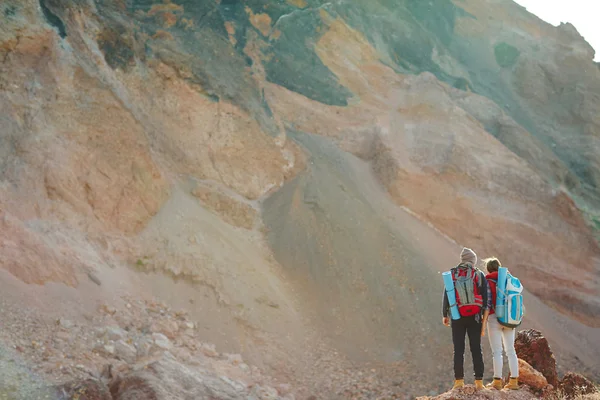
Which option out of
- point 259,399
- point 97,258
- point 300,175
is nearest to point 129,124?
point 97,258

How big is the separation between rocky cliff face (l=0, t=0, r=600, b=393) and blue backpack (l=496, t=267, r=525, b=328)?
234 inches

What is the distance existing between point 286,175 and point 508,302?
37.1 ft

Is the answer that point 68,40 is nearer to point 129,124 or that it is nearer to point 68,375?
point 129,124

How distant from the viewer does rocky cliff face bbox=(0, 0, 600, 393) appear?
11.8m

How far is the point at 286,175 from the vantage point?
17.0 m

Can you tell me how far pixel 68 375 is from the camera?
23.7 ft

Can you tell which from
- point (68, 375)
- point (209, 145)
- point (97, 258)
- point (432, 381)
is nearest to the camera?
point (68, 375)

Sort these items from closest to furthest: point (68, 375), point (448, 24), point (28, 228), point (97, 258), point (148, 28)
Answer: point (68, 375) → point (28, 228) → point (97, 258) → point (148, 28) → point (448, 24)

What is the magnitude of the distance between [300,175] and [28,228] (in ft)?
27.2

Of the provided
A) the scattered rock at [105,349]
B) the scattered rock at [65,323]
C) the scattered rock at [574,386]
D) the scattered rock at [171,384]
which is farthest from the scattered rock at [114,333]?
the scattered rock at [574,386]

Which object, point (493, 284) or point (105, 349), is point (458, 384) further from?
point (105, 349)

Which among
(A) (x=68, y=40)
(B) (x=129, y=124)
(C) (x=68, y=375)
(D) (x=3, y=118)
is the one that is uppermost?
(A) (x=68, y=40)

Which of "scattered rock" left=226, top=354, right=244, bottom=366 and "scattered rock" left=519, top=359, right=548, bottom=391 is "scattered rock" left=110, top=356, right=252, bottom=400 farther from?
"scattered rock" left=519, top=359, right=548, bottom=391

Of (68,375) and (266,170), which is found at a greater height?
(266,170)
